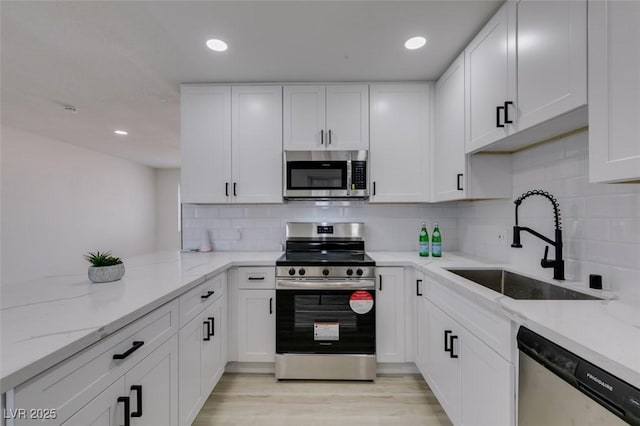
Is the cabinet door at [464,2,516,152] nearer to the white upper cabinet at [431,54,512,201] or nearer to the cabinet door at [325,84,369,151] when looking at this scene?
the white upper cabinet at [431,54,512,201]

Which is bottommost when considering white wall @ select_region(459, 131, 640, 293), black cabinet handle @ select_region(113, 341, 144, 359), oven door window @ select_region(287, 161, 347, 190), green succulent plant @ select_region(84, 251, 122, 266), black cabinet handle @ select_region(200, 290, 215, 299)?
black cabinet handle @ select_region(200, 290, 215, 299)

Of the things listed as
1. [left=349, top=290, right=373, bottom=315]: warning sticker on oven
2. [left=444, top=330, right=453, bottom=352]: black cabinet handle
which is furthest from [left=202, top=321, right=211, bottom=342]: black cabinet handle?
[left=444, top=330, right=453, bottom=352]: black cabinet handle

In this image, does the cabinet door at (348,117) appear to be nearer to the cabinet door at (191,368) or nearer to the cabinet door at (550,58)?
the cabinet door at (550,58)

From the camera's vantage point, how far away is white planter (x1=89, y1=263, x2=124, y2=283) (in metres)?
1.44

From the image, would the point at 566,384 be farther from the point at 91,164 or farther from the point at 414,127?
the point at 91,164

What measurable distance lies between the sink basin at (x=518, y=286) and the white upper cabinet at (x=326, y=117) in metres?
1.36

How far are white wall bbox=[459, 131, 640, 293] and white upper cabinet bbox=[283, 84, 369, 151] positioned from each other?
1.24m

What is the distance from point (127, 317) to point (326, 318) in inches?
56.6

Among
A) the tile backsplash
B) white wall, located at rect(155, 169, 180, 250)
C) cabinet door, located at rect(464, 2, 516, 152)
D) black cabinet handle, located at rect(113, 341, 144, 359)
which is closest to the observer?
black cabinet handle, located at rect(113, 341, 144, 359)

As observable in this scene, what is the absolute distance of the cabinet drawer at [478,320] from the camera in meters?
1.12

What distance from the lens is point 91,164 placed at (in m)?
5.17

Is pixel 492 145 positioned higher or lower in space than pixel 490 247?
higher

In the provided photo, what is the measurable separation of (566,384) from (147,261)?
8.31 ft

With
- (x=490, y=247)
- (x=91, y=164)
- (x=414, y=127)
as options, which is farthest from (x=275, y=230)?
(x=91, y=164)
